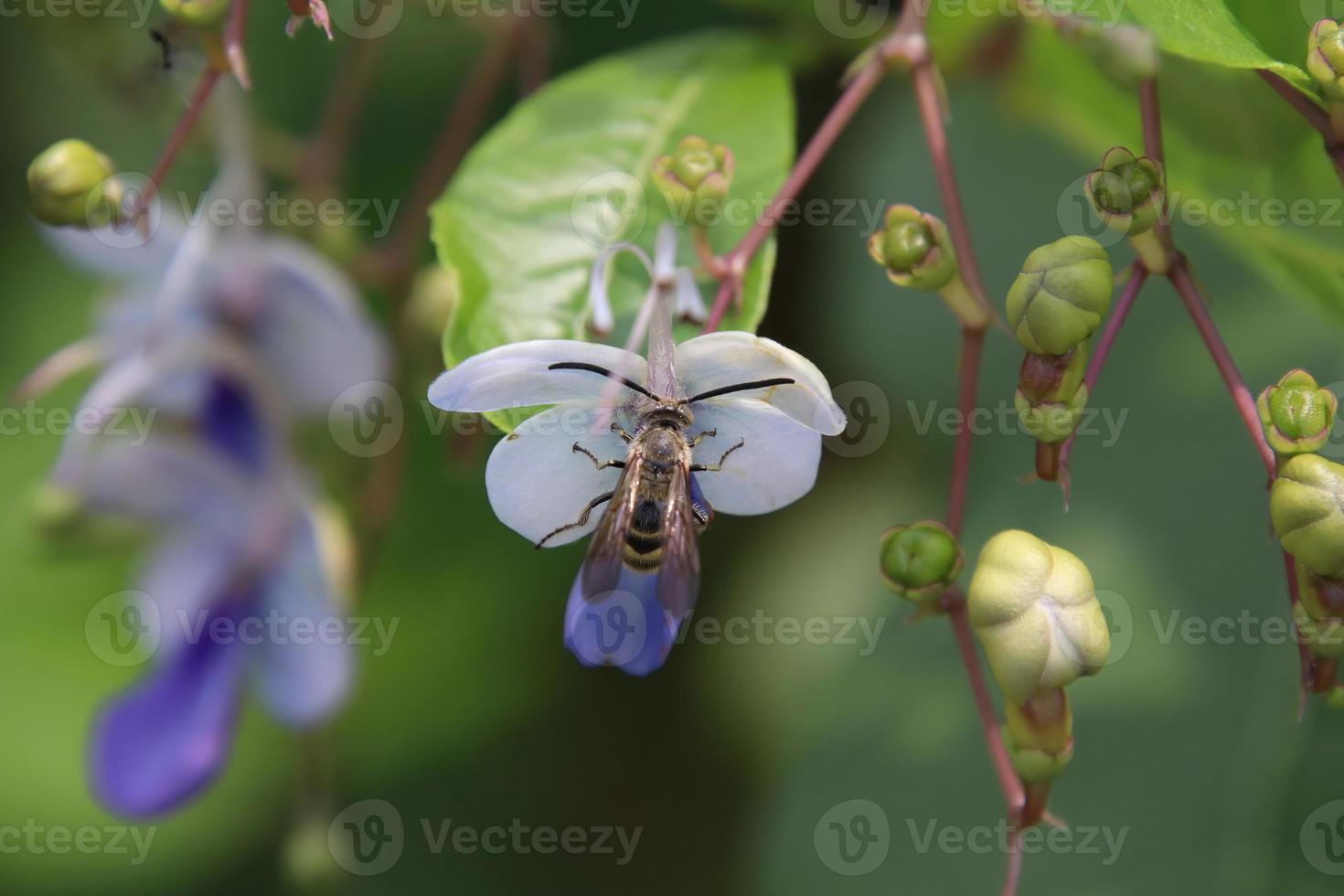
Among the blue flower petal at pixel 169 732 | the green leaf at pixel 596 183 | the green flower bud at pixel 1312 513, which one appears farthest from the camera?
the blue flower petal at pixel 169 732

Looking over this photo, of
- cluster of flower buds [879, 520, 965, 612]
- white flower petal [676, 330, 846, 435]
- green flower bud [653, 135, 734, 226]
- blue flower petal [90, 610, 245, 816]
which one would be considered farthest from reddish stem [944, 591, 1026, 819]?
blue flower petal [90, 610, 245, 816]

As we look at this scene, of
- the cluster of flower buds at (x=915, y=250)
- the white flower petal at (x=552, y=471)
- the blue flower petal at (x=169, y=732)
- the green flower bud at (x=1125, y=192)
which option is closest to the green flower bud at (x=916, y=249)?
the cluster of flower buds at (x=915, y=250)

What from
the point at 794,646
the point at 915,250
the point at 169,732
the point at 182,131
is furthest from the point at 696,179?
the point at 794,646

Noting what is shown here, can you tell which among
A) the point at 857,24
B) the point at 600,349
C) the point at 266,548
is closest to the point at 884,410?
the point at 857,24

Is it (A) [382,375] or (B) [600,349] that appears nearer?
(B) [600,349]

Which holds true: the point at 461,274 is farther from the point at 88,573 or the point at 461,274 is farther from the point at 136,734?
the point at 88,573

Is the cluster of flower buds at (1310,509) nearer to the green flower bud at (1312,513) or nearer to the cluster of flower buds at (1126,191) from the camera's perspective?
the green flower bud at (1312,513)
